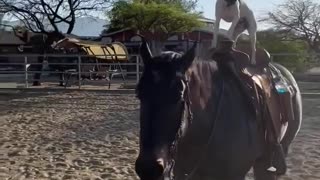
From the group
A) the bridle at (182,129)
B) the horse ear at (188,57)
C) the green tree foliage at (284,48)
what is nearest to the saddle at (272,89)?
the bridle at (182,129)

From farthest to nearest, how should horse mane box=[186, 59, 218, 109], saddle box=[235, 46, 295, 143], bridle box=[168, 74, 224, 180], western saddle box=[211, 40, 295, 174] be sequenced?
saddle box=[235, 46, 295, 143]
western saddle box=[211, 40, 295, 174]
horse mane box=[186, 59, 218, 109]
bridle box=[168, 74, 224, 180]

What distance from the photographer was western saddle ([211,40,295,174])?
3.15 metres

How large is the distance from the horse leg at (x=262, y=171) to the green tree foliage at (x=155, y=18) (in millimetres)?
26667

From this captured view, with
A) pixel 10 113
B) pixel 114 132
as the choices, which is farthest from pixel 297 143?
pixel 10 113

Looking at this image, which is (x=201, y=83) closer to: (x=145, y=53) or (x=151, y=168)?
(x=145, y=53)

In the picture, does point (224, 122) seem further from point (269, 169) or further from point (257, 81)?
point (269, 169)

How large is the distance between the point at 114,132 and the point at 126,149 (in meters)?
1.75

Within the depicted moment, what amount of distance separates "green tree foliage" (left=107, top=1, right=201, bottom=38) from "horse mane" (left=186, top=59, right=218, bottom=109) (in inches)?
1087

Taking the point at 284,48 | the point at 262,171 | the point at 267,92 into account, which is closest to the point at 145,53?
the point at 267,92

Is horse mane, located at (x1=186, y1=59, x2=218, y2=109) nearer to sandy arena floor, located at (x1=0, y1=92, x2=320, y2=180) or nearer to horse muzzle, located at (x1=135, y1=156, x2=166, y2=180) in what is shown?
horse muzzle, located at (x1=135, y1=156, x2=166, y2=180)

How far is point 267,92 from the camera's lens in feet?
11.6

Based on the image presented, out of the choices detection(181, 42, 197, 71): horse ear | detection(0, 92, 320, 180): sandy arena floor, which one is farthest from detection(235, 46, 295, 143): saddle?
detection(0, 92, 320, 180): sandy arena floor

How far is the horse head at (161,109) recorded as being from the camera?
2.11 metres

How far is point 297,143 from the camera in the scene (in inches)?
299
